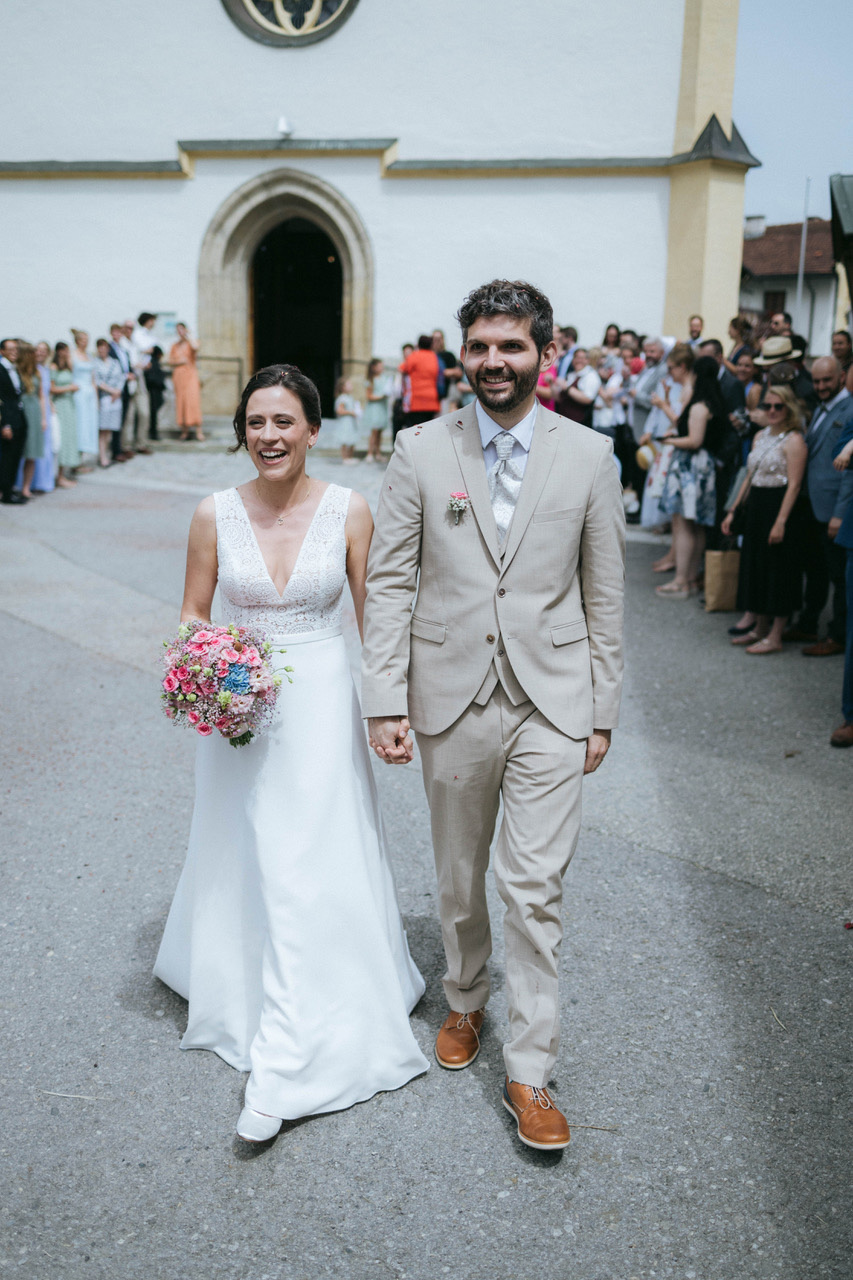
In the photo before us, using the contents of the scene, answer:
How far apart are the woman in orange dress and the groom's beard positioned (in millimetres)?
16622

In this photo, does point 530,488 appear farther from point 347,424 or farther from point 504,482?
point 347,424

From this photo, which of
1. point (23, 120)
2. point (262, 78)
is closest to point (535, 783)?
point (262, 78)

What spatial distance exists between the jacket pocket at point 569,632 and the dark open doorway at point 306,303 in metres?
21.7

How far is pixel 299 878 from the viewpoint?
3.13m

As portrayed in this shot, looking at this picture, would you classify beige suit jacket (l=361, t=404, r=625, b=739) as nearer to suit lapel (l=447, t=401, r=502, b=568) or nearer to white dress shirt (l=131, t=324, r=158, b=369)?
suit lapel (l=447, t=401, r=502, b=568)

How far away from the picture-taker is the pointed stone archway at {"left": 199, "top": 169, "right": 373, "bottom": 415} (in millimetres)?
19625

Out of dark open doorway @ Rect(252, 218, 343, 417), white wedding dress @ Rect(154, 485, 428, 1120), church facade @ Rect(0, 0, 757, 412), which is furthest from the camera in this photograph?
dark open doorway @ Rect(252, 218, 343, 417)

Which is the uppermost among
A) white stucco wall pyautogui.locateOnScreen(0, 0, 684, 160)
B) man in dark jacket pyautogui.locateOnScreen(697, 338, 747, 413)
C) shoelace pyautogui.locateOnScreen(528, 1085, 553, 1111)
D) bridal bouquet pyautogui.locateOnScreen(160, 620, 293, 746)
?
white stucco wall pyautogui.locateOnScreen(0, 0, 684, 160)

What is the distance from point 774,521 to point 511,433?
556cm

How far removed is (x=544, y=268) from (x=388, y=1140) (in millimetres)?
18160

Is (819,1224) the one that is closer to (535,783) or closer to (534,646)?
(535,783)

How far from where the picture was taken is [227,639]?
3.04 m

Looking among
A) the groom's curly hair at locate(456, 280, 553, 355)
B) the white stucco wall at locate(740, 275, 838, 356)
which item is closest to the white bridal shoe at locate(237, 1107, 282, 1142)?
the groom's curly hair at locate(456, 280, 553, 355)

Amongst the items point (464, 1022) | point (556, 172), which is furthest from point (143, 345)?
point (464, 1022)
